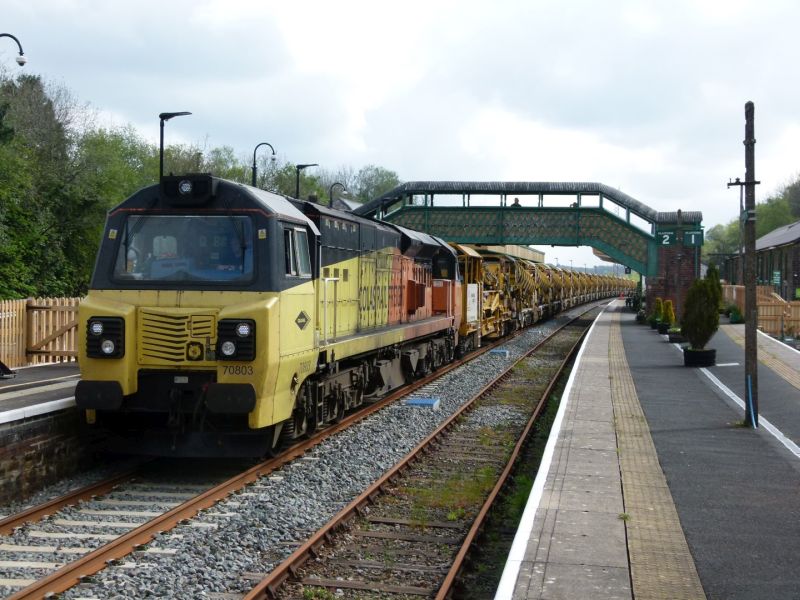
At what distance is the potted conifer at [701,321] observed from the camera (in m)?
23.0

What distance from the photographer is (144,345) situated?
9828 mm

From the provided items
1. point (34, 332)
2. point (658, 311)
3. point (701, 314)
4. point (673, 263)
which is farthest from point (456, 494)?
point (673, 263)

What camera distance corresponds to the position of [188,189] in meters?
10.2

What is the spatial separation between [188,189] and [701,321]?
17.1 metres

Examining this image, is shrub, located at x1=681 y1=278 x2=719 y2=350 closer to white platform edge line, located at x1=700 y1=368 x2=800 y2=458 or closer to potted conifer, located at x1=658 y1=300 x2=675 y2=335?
white platform edge line, located at x1=700 y1=368 x2=800 y2=458

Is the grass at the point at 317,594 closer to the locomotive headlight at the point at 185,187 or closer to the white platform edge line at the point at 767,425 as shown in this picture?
the locomotive headlight at the point at 185,187

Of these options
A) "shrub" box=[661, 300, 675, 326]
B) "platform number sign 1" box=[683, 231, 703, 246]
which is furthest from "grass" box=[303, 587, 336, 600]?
"platform number sign 1" box=[683, 231, 703, 246]

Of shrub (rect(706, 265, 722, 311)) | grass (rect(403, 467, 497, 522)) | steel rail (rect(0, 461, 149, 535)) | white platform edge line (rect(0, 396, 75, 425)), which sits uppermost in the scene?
shrub (rect(706, 265, 722, 311))

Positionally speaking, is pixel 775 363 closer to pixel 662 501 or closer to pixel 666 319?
pixel 666 319

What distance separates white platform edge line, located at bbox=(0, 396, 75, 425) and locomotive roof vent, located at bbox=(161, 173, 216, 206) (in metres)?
2.80

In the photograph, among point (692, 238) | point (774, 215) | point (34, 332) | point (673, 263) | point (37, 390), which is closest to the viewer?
point (37, 390)

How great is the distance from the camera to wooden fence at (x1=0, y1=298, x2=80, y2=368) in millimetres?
18250

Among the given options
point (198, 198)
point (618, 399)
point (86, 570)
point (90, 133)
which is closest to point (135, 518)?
point (86, 570)

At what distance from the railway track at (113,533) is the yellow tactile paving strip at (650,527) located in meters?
3.10
